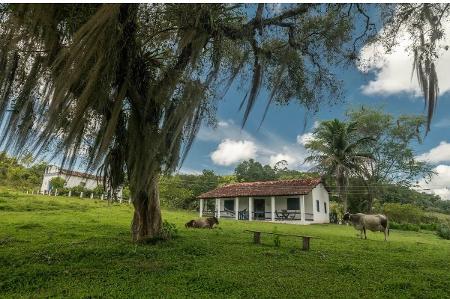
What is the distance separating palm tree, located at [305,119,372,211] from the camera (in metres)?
27.5

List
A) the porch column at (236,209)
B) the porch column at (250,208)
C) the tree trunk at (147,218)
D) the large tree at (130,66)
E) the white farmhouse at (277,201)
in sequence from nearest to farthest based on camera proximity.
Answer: the large tree at (130,66) → the tree trunk at (147,218) → the white farmhouse at (277,201) → the porch column at (250,208) → the porch column at (236,209)

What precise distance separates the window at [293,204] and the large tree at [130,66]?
2037 centimetres

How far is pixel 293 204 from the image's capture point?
26781 mm

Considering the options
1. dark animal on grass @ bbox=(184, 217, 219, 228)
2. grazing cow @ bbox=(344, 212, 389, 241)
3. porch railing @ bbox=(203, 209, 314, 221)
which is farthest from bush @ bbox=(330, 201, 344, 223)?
Answer: dark animal on grass @ bbox=(184, 217, 219, 228)

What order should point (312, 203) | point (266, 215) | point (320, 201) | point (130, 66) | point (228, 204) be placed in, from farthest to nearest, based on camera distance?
point (228, 204) → point (266, 215) → point (320, 201) → point (312, 203) → point (130, 66)

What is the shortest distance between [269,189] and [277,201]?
4.62 feet

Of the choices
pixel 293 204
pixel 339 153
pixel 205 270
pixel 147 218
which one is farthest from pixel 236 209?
pixel 205 270

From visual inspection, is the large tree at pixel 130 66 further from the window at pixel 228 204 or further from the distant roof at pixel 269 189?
the window at pixel 228 204

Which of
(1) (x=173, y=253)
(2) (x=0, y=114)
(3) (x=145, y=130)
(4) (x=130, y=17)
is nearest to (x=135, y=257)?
(1) (x=173, y=253)

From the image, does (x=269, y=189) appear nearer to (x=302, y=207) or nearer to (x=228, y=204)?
(x=302, y=207)

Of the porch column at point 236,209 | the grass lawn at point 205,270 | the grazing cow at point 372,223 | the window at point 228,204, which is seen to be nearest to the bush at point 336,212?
the porch column at point 236,209

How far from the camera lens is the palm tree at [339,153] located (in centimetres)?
2748

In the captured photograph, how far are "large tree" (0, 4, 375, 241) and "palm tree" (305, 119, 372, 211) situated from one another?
70.9 feet

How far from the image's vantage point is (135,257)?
723 centimetres
